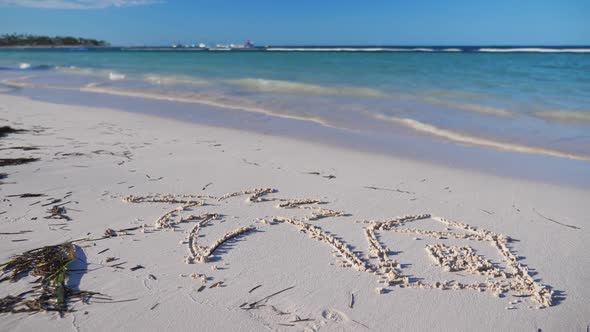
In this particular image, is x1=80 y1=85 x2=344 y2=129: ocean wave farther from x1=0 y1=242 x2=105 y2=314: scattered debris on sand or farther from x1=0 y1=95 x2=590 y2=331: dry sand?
x1=0 y1=242 x2=105 y2=314: scattered debris on sand

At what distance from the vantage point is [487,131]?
7.62 metres

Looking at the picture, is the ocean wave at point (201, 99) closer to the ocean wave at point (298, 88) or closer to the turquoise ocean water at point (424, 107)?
the turquoise ocean water at point (424, 107)

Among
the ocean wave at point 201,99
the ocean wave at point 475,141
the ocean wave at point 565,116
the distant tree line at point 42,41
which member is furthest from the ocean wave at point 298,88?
the distant tree line at point 42,41

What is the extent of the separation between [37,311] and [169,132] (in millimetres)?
5131

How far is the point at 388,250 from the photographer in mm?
3180

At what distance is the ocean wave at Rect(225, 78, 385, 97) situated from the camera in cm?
1368

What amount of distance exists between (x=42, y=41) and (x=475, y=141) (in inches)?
4779

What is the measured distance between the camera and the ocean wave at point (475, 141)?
6.13m

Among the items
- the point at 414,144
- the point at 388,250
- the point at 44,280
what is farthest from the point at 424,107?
the point at 44,280

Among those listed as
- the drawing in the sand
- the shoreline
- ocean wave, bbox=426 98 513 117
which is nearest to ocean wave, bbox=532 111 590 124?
ocean wave, bbox=426 98 513 117

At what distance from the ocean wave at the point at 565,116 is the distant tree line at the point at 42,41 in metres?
108

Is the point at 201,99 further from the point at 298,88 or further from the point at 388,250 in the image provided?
the point at 388,250

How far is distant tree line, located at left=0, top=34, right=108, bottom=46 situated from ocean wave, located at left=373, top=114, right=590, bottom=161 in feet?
350

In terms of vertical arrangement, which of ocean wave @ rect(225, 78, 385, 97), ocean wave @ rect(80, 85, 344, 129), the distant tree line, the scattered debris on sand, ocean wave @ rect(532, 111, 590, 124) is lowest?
the scattered debris on sand
